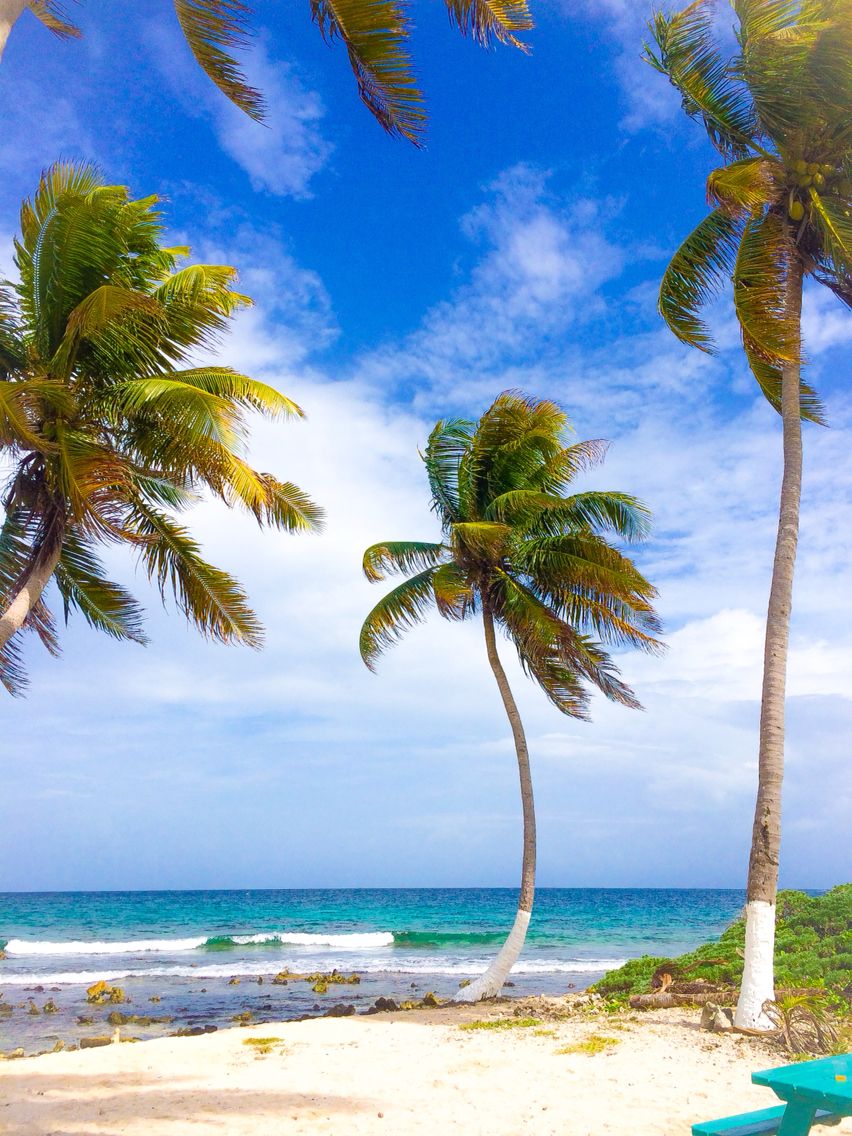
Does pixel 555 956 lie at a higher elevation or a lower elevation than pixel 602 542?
lower

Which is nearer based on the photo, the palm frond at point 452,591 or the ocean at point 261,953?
the palm frond at point 452,591

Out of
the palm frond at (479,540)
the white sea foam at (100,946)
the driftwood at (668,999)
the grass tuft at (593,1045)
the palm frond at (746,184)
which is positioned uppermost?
the palm frond at (746,184)

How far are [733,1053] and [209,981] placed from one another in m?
15.9

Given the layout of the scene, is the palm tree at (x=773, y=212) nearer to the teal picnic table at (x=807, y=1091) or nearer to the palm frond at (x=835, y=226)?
the palm frond at (x=835, y=226)

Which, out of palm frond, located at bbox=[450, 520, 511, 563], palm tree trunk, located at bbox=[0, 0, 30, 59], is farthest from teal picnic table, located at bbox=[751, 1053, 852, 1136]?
palm frond, located at bbox=[450, 520, 511, 563]

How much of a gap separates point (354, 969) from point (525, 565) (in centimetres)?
1540

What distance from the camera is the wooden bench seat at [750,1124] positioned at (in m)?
4.56

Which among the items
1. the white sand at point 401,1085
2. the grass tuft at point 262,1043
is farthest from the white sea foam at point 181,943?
the white sand at point 401,1085

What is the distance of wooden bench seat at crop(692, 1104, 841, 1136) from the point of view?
4559mm

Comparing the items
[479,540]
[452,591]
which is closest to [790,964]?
[452,591]

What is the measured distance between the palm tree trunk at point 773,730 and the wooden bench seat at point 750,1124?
4.32 meters

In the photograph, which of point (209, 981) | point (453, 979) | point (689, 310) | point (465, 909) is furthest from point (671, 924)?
point (689, 310)

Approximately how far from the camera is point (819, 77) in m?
9.52

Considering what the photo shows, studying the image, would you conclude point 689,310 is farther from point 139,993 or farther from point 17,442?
point 139,993
